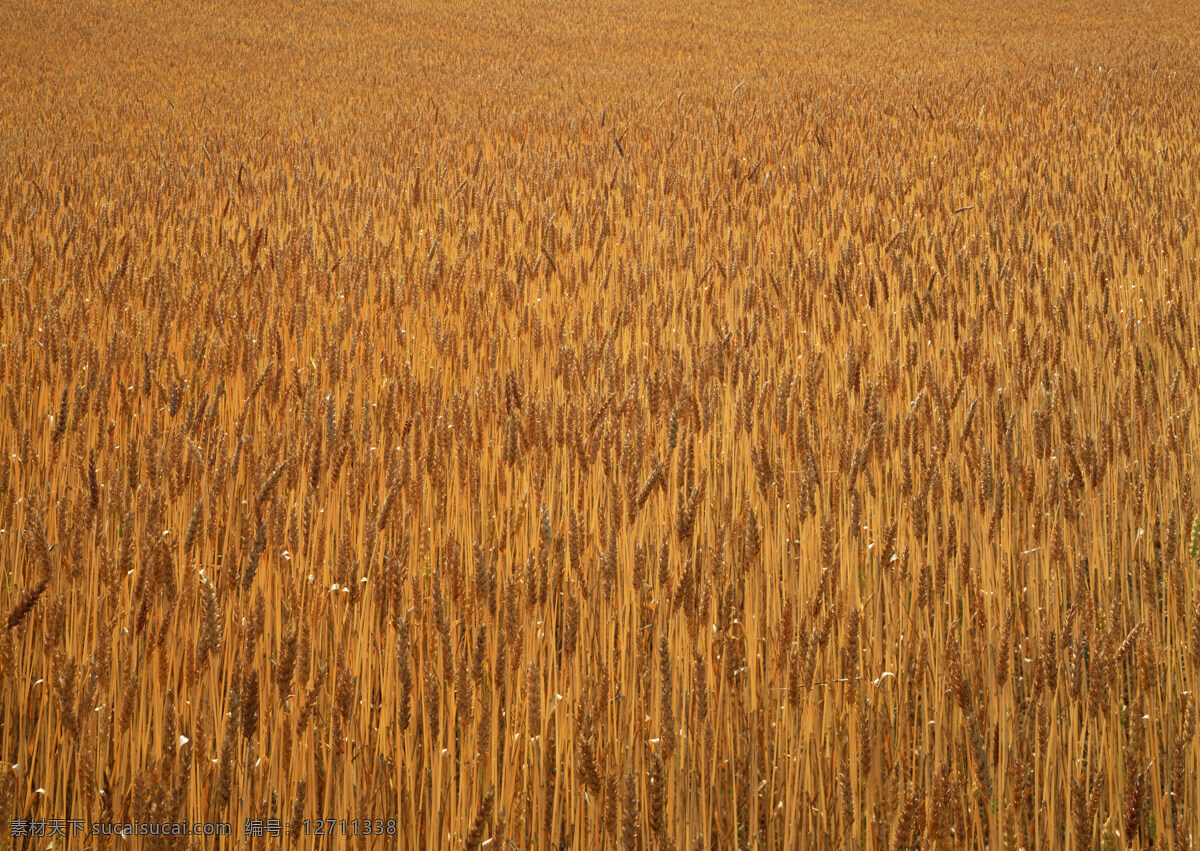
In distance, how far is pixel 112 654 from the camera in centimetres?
151

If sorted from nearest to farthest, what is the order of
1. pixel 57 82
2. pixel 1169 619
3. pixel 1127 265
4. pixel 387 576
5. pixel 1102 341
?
pixel 387 576 → pixel 1169 619 → pixel 1102 341 → pixel 1127 265 → pixel 57 82

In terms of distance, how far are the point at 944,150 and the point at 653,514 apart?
565 centimetres

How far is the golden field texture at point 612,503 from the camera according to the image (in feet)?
4.03

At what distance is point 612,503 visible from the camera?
5.65 feet

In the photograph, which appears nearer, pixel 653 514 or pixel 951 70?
pixel 653 514

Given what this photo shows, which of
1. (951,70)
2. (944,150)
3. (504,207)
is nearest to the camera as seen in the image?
(504,207)

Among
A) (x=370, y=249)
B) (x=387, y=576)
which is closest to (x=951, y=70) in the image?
(x=370, y=249)

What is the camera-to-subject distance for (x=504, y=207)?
5.24 metres

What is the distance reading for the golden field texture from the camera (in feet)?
4.03

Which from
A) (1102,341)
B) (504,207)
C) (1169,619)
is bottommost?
(1169,619)

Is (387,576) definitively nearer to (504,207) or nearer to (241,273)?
(241,273)

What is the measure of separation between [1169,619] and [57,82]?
14213mm

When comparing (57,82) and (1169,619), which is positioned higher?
(57,82)

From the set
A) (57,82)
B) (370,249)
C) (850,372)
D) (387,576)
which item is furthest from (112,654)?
(57,82)
